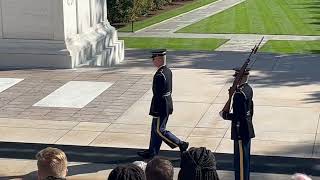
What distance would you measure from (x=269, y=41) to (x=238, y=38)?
4.41ft

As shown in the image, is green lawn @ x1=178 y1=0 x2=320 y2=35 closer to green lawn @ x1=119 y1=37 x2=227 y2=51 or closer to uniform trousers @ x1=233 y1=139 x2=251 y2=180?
green lawn @ x1=119 y1=37 x2=227 y2=51

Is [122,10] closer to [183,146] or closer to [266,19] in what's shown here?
[266,19]

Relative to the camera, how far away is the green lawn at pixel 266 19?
90.1ft

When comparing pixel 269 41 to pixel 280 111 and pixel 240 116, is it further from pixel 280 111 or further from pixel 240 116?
pixel 240 116

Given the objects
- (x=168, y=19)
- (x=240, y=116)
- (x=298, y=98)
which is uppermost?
(x=240, y=116)

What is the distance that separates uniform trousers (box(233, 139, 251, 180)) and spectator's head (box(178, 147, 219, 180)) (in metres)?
3.20

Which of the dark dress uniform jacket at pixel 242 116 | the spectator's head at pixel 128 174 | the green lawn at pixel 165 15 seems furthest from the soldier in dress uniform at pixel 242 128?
the green lawn at pixel 165 15

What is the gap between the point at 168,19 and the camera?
33.1 meters

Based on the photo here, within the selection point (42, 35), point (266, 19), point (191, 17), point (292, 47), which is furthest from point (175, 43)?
point (191, 17)

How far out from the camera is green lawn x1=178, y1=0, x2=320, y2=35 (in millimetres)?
27469

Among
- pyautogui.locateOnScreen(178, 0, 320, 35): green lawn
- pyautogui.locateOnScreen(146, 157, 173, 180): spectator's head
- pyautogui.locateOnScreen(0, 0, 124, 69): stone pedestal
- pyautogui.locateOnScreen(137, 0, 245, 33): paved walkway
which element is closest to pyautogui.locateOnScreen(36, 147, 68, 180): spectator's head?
pyautogui.locateOnScreen(146, 157, 173, 180): spectator's head

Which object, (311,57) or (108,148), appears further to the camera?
(311,57)

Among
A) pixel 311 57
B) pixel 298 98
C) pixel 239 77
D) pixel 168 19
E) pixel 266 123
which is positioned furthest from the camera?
pixel 168 19

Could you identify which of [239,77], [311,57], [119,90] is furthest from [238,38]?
[239,77]
